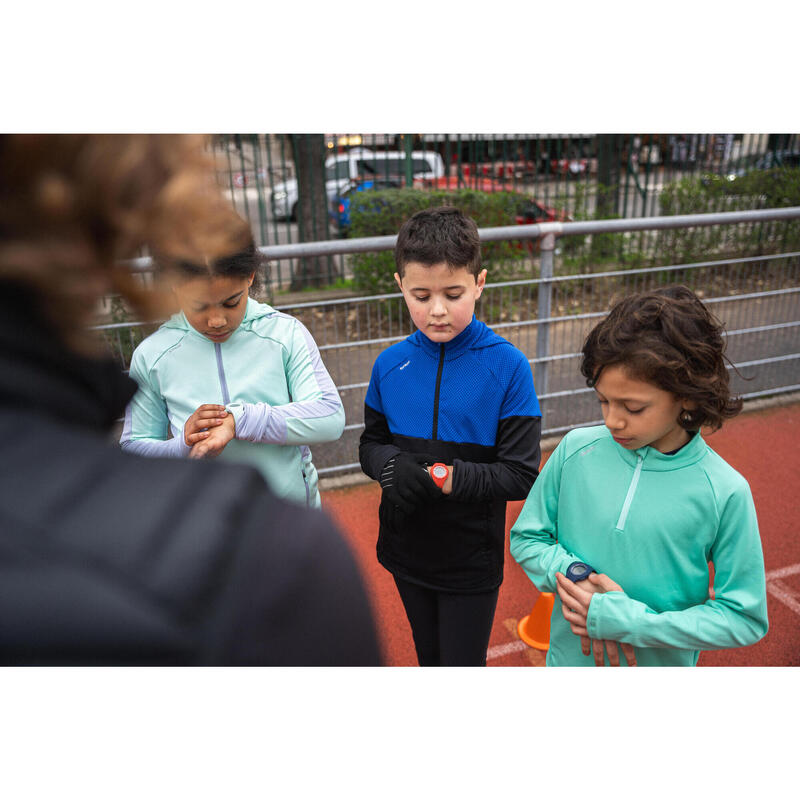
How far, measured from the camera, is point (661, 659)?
1689 mm

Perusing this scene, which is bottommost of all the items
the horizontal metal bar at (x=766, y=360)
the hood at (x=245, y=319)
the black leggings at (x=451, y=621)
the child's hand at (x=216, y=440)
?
the horizontal metal bar at (x=766, y=360)

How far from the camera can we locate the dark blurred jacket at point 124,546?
1.70 ft

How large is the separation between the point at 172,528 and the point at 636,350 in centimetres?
131

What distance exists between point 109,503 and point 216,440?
54.3 inches

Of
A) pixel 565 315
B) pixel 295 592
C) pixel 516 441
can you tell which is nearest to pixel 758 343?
pixel 565 315

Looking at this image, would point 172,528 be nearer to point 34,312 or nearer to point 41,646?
point 41,646

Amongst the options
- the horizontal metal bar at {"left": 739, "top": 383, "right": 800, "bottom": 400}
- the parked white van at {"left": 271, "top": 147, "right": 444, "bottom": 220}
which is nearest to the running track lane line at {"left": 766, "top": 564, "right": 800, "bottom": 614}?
the horizontal metal bar at {"left": 739, "top": 383, "right": 800, "bottom": 400}

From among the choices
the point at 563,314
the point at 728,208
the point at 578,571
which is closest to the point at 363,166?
the point at 728,208

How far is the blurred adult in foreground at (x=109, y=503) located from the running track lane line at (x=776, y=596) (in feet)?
8.06

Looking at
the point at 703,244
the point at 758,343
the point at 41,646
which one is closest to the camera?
the point at 41,646

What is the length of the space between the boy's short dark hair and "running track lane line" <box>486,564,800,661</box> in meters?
1.77

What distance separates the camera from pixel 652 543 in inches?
63.9

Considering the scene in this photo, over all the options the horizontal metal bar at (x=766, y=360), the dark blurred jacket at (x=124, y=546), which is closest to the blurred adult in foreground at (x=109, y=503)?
the dark blurred jacket at (x=124, y=546)

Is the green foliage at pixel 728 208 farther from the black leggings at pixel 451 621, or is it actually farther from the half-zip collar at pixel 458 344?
the black leggings at pixel 451 621
